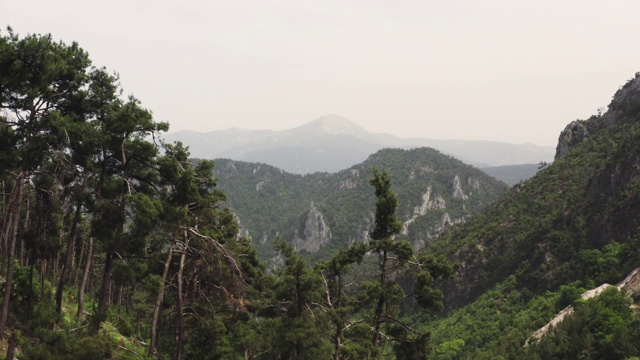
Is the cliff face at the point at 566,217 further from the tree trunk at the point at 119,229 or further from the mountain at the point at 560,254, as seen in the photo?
the tree trunk at the point at 119,229

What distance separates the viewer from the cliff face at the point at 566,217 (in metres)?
59.7

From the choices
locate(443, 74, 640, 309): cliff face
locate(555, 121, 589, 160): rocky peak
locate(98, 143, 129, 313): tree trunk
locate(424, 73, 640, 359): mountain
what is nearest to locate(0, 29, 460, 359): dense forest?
locate(98, 143, 129, 313): tree trunk

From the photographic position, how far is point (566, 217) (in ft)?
232

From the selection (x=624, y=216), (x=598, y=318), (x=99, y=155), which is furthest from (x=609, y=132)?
(x=99, y=155)

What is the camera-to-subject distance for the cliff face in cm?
5972

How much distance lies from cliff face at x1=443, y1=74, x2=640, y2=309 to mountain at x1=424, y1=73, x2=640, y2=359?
0.65 ft

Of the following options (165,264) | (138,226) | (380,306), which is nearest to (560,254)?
(380,306)

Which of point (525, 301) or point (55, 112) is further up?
point (55, 112)

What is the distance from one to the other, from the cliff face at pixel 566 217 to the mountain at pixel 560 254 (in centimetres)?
20

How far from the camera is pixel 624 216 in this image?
185ft

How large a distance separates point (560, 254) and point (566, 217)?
8.35 m

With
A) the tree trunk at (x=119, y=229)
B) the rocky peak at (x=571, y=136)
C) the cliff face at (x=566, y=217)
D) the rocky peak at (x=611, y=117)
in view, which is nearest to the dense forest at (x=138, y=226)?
the tree trunk at (x=119, y=229)

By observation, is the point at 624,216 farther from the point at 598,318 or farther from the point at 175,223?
the point at 175,223

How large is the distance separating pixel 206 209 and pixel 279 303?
A: 18.1 ft
